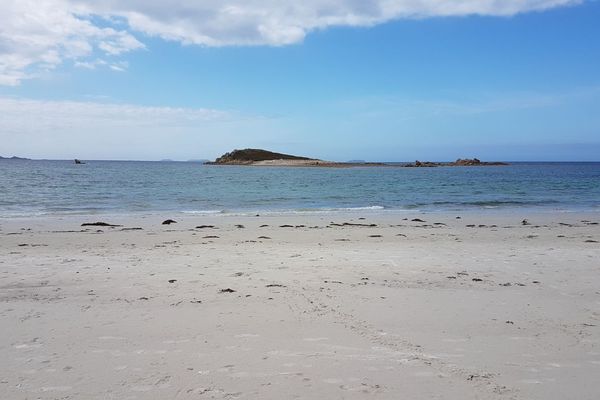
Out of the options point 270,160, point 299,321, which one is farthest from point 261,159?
point 299,321

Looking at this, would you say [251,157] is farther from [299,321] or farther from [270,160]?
[299,321]

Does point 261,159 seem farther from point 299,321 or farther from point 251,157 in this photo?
point 299,321

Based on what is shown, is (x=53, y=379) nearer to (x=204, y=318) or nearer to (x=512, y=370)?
(x=204, y=318)

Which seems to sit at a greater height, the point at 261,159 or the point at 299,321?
the point at 261,159

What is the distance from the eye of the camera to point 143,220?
17.5 m

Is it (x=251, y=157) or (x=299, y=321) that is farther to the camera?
(x=251, y=157)

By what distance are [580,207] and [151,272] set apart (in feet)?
79.1

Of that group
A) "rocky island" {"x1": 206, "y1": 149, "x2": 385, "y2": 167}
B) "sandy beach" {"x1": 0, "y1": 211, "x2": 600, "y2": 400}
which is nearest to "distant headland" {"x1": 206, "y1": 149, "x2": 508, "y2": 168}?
"rocky island" {"x1": 206, "y1": 149, "x2": 385, "y2": 167}

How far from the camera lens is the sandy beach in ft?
12.8

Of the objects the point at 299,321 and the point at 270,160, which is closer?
the point at 299,321

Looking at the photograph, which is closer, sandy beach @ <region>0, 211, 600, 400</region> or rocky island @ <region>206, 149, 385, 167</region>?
sandy beach @ <region>0, 211, 600, 400</region>

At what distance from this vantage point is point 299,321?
5480 millimetres

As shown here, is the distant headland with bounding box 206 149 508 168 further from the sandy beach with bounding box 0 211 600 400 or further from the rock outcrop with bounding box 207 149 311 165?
the sandy beach with bounding box 0 211 600 400

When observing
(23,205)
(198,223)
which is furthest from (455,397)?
(23,205)
